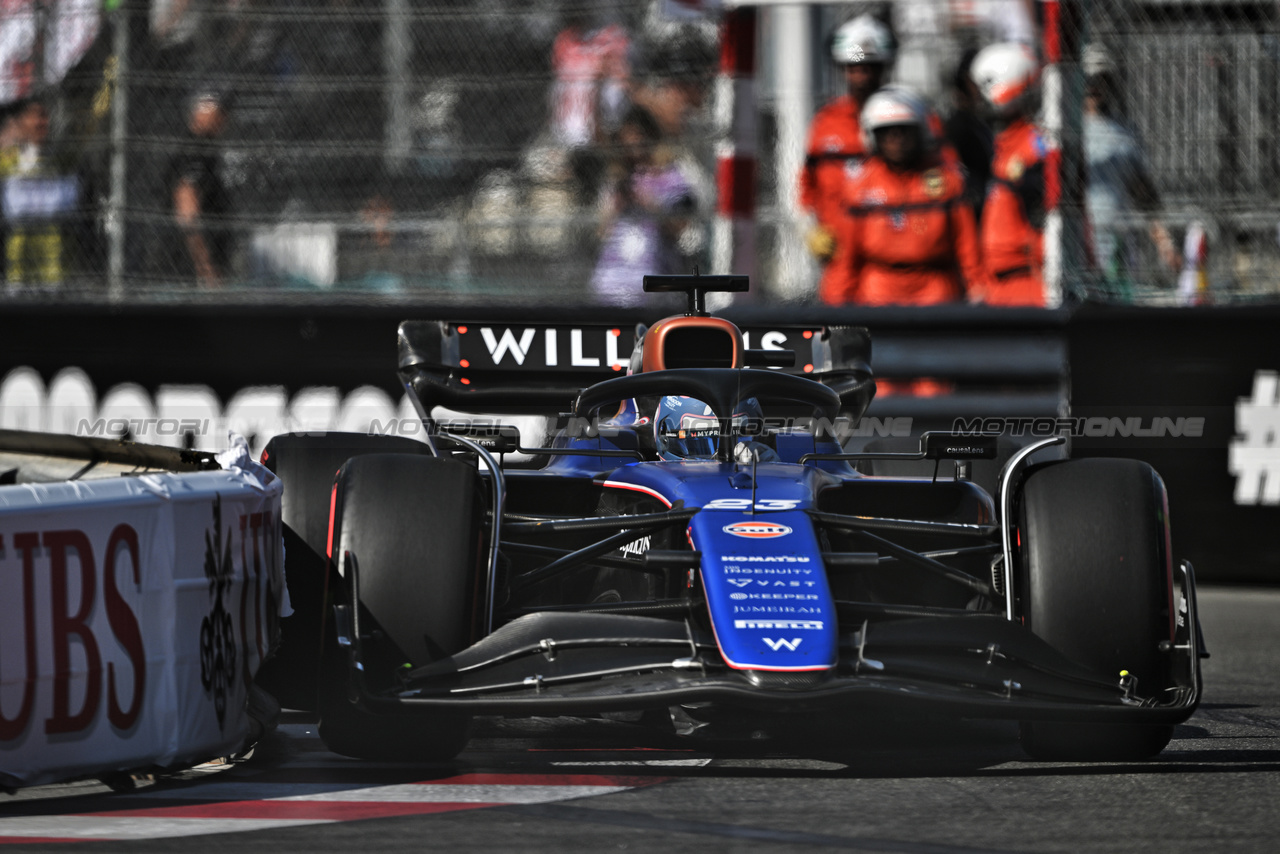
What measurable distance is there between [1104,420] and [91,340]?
5.08 m

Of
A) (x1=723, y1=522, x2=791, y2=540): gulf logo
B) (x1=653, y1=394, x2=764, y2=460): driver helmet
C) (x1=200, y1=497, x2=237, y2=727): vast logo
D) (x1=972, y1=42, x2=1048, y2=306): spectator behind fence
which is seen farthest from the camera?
(x1=972, y1=42, x2=1048, y2=306): spectator behind fence

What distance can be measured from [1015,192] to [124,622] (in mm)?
6149

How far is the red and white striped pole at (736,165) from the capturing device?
9203 mm

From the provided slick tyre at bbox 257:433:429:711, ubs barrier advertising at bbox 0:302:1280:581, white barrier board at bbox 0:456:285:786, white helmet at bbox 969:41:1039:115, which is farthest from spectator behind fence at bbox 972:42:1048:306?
white barrier board at bbox 0:456:285:786

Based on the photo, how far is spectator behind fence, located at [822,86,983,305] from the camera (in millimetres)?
9539

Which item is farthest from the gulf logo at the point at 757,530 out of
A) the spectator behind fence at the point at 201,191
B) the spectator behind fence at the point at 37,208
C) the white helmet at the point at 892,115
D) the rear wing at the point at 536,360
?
the spectator behind fence at the point at 37,208

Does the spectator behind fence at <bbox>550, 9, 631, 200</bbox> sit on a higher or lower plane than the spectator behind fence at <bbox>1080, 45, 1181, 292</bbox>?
higher

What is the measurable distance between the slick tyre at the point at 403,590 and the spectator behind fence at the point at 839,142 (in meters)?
5.22

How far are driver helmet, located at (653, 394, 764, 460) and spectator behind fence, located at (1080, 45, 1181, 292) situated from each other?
153 inches

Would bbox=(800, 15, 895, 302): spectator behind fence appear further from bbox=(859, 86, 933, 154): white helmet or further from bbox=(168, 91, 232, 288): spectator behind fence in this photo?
bbox=(168, 91, 232, 288): spectator behind fence

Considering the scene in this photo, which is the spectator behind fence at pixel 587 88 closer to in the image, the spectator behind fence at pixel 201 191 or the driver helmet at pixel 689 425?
the spectator behind fence at pixel 201 191

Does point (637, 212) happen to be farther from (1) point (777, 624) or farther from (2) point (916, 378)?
(1) point (777, 624)

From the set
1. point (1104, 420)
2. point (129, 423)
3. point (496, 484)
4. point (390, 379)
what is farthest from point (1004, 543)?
point (129, 423)

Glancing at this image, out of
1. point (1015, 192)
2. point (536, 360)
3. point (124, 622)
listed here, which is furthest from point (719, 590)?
point (1015, 192)
